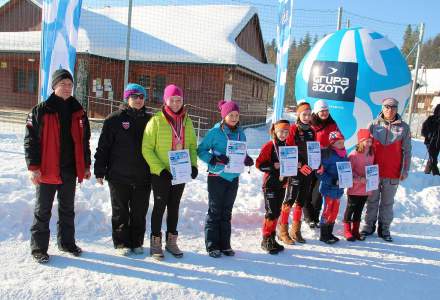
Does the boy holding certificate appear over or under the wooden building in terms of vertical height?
under

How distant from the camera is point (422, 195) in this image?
6727mm

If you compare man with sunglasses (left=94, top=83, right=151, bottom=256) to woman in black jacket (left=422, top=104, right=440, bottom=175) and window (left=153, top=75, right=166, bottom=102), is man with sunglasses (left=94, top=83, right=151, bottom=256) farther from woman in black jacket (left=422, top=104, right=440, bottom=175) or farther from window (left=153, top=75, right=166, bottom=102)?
window (left=153, top=75, right=166, bottom=102)

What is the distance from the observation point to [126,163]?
3816mm

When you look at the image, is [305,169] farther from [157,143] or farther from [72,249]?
[72,249]

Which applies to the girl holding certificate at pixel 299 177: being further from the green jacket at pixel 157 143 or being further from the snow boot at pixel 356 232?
the green jacket at pixel 157 143

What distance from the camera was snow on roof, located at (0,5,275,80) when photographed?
14.4 metres

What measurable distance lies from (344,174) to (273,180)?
1.01 m

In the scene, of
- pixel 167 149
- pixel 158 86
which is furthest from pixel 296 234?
pixel 158 86

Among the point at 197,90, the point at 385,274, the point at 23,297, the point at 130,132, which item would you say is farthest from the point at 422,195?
the point at 197,90

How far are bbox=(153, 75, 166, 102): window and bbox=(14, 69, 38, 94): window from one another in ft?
18.2

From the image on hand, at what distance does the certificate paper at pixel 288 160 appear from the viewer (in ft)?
13.8

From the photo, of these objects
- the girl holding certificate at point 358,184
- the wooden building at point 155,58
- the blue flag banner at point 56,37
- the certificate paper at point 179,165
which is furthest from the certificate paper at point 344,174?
the wooden building at point 155,58

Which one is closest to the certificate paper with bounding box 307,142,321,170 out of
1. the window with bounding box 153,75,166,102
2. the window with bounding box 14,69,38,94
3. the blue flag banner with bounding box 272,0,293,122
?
the blue flag banner with bounding box 272,0,293,122

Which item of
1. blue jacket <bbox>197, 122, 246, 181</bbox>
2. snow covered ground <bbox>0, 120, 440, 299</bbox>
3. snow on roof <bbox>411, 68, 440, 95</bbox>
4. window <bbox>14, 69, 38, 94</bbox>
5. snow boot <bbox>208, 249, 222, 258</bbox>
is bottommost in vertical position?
snow covered ground <bbox>0, 120, 440, 299</bbox>
